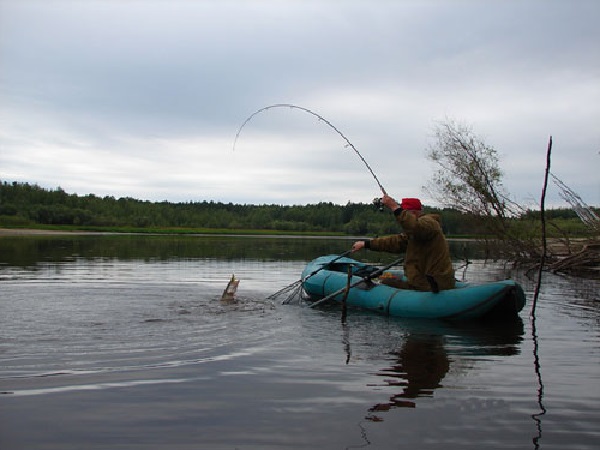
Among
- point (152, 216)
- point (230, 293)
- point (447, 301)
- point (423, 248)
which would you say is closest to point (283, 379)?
point (447, 301)

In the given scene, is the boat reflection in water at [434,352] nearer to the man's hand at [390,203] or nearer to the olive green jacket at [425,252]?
the olive green jacket at [425,252]

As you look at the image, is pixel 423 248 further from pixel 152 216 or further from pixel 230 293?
pixel 152 216

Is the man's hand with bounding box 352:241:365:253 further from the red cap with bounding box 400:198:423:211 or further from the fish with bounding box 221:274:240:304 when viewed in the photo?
the fish with bounding box 221:274:240:304

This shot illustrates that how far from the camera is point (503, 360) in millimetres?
Result: 6957

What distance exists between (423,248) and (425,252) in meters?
0.08

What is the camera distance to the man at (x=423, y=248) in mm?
9508

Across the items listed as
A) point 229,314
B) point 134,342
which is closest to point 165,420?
point 134,342

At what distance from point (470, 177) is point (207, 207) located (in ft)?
325

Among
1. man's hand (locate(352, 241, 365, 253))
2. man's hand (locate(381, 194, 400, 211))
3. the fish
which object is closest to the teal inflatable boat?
man's hand (locate(352, 241, 365, 253))

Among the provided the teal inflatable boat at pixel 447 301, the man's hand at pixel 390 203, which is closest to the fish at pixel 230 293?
the teal inflatable boat at pixel 447 301

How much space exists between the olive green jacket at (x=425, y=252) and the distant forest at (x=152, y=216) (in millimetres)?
55509

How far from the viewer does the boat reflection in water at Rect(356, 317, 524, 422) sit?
5391 millimetres

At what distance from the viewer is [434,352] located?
290 inches

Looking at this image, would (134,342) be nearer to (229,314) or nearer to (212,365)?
(212,365)
